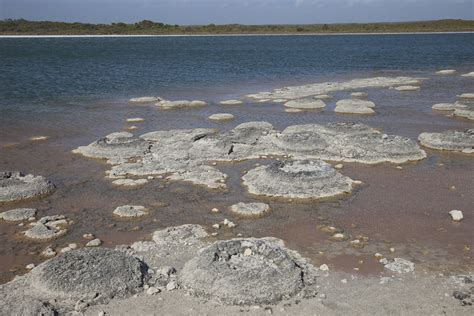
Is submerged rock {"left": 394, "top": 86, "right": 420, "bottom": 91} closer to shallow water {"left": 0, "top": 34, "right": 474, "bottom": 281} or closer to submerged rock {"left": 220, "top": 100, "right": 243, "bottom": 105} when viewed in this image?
shallow water {"left": 0, "top": 34, "right": 474, "bottom": 281}

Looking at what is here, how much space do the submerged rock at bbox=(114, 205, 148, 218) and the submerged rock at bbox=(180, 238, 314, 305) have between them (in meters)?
2.80

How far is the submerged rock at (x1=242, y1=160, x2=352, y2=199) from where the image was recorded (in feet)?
37.6

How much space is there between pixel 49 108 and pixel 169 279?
18.8m

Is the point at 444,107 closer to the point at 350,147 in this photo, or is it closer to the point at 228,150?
the point at 350,147

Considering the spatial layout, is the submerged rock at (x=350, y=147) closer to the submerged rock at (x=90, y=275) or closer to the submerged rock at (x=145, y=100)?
the submerged rock at (x=90, y=275)

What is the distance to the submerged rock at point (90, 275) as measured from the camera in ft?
23.6

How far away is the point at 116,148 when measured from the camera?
15.0 m

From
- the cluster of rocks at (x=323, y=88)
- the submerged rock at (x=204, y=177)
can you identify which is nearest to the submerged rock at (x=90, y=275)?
the submerged rock at (x=204, y=177)

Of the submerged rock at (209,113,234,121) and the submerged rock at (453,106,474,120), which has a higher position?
the submerged rock at (209,113,234,121)

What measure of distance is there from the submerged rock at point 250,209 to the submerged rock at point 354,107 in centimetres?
1200

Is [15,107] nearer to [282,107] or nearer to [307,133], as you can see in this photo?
[282,107]

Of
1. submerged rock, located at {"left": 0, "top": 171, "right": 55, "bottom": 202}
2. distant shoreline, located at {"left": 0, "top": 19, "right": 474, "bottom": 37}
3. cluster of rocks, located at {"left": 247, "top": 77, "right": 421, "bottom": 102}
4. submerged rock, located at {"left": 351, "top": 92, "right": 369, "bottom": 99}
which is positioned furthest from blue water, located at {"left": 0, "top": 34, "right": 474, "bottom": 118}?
distant shoreline, located at {"left": 0, "top": 19, "right": 474, "bottom": 37}

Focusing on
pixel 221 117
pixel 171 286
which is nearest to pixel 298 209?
pixel 171 286

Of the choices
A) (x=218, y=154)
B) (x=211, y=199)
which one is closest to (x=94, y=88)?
(x=218, y=154)
